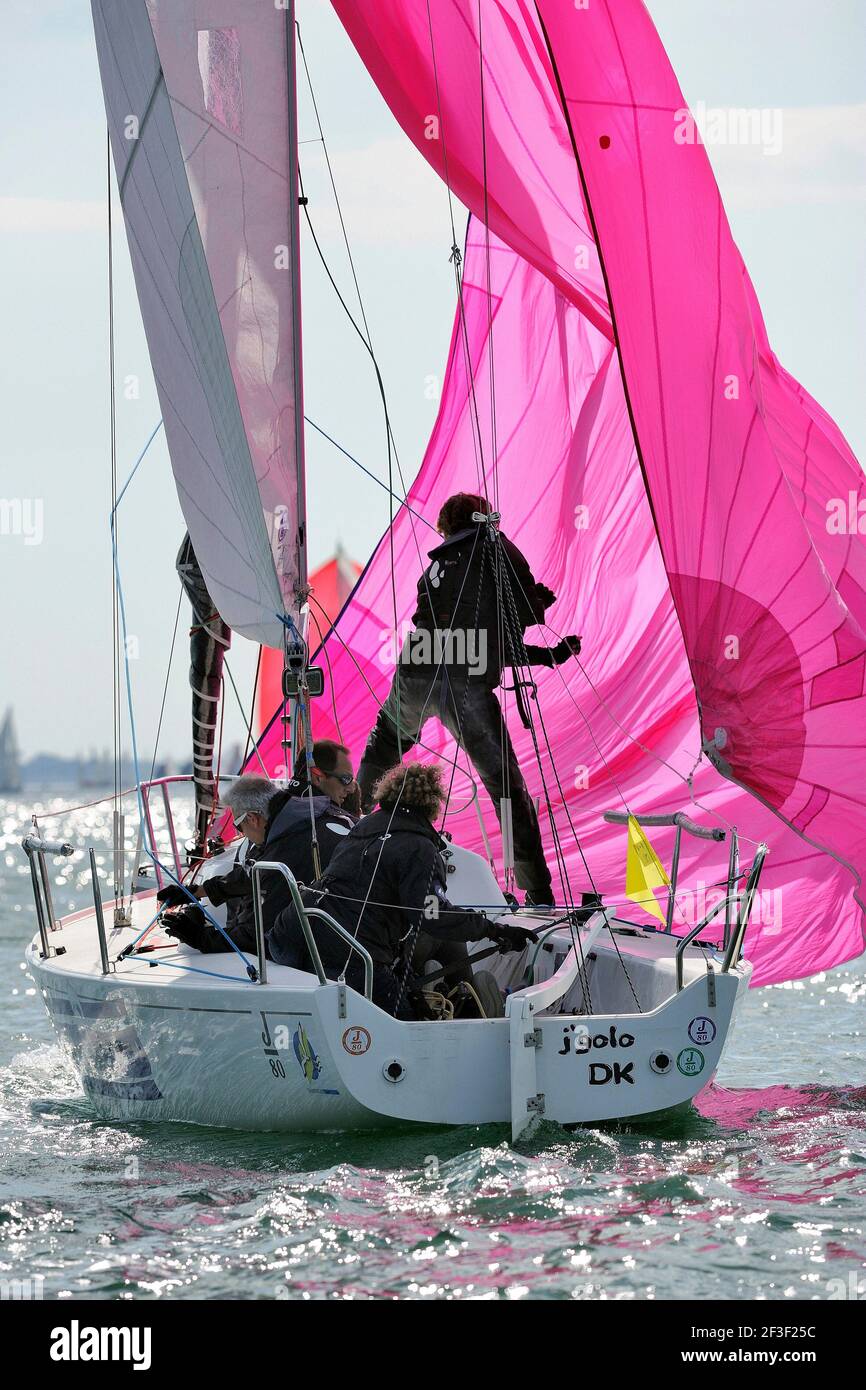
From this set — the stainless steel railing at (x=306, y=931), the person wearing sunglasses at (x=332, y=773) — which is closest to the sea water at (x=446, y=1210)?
the stainless steel railing at (x=306, y=931)

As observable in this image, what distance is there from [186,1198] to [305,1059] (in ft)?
1.96

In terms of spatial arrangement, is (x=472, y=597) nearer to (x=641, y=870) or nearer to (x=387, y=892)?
(x=641, y=870)

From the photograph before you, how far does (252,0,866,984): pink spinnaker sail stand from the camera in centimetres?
720

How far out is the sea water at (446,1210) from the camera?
429cm

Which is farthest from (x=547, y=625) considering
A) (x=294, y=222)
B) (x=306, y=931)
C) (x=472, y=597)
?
(x=306, y=931)

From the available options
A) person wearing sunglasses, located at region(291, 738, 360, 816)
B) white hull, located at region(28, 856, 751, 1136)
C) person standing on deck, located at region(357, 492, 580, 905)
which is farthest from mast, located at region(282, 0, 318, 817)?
white hull, located at region(28, 856, 751, 1136)

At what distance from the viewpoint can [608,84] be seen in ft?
25.0

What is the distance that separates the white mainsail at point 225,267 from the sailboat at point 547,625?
1 centimetres

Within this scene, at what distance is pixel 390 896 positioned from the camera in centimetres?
571

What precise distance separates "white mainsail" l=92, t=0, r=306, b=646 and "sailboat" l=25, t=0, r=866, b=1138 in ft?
0.05

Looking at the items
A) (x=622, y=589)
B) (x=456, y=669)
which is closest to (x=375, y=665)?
(x=622, y=589)

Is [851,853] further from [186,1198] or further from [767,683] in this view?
[186,1198]

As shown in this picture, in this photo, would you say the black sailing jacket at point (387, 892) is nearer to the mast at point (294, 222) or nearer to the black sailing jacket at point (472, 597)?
the black sailing jacket at point (472, 597)

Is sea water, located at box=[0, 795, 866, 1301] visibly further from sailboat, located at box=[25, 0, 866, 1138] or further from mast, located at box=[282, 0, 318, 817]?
mast, located at box=[282, 0, 318, 817]
